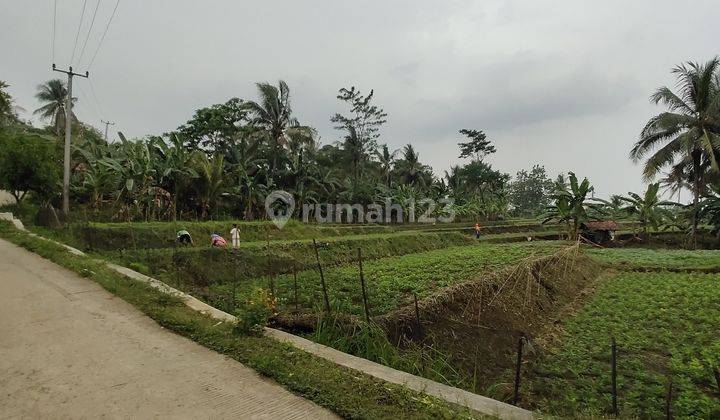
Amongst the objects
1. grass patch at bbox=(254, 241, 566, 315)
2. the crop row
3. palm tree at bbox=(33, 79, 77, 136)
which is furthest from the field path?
palm tree at bbox=(33, 79, 77, 136)

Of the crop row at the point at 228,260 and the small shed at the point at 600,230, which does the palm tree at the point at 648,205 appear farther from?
the crop row at the point at 228,260

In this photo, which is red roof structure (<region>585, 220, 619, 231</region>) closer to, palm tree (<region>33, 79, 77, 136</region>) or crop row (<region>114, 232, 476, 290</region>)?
crop row (<region>114, 232, 476, 290</region>)

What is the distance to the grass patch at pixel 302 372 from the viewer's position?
359cm

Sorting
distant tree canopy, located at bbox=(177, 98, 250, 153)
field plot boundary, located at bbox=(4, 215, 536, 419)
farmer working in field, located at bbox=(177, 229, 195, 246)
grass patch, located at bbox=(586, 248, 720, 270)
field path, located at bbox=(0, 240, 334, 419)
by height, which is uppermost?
distant tree canopy, located at bbox=(177, 98, 250, 153)

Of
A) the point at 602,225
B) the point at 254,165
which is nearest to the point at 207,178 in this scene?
the point at 254,165

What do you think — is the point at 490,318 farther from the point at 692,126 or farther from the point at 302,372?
the point at 692,126

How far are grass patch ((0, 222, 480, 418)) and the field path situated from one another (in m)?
0.13

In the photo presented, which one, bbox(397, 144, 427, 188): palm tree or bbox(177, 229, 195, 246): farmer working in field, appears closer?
bbox(177, 229, 195, 246): farmer working in field

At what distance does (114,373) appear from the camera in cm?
415

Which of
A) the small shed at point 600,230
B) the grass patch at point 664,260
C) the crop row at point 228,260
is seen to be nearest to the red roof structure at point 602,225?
the small shed at point 600,230

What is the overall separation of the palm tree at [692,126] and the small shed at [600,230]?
343cm

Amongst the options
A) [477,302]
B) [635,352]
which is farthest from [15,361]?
[635,352]

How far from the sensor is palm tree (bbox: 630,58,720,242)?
837 inches

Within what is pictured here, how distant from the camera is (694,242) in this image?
902 inches
